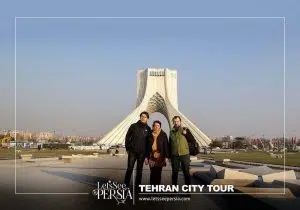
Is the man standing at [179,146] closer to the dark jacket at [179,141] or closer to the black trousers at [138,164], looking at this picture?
the dark jacket at [179,141]

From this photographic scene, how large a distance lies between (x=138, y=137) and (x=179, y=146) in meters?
0.38

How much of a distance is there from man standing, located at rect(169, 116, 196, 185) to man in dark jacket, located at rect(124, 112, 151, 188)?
0.77 ft

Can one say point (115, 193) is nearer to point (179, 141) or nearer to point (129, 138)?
point (129, 138)

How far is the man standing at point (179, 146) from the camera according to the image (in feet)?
14.2

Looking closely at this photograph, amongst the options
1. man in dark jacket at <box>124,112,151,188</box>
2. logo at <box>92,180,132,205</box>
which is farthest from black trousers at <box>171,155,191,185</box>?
logo at <box>92,180,132,205</box>

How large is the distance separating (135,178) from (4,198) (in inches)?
44.7

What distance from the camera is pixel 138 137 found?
4.36m

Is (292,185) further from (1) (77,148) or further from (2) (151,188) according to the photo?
(1) (77,148)

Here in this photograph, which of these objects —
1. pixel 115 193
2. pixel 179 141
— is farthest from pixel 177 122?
pixel 115 193

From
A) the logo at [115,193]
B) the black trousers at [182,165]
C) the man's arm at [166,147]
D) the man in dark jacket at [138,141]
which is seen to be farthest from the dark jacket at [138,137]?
the logo at [115,193]

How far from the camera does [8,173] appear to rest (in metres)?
6.23

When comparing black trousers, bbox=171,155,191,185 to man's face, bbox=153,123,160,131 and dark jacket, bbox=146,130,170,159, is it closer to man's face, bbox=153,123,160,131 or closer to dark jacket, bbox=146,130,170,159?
dark jacket, bbox=146,130,170,159

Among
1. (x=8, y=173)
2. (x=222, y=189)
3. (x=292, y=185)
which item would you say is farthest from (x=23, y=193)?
A: (x=292, y=185)

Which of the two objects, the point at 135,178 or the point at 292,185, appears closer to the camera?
the point at 135,178
